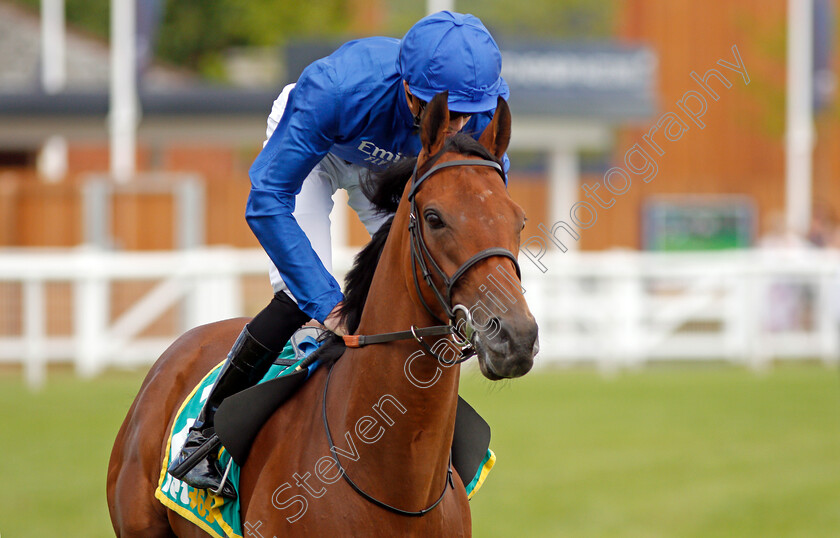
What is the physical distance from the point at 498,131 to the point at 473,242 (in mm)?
412

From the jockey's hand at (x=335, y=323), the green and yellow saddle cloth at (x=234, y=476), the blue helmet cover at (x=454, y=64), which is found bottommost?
the green and yellow saddle cloth at (x=234, y=476)

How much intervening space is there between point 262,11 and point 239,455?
28.4 metres

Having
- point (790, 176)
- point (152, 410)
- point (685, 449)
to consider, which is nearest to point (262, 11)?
point (790, 176)

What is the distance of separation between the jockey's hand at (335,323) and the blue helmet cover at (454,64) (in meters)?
0.71

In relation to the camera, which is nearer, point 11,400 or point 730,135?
point 11,400

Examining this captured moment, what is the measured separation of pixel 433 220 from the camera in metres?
2.60

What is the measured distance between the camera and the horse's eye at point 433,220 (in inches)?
102

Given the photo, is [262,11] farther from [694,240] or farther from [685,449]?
[685,449]

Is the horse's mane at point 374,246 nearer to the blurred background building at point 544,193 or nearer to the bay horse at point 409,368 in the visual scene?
the bay horse at point 409,368

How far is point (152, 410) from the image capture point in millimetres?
3887

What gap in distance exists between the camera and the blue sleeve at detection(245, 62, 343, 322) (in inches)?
119

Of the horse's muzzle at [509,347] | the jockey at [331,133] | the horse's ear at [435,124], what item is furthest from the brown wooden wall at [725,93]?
the horse's muzzle at [509,347]

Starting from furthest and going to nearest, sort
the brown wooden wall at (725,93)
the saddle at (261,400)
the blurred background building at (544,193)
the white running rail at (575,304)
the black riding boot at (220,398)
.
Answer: the brown wooden wall at (725,93)
the blurred background building at (544,193)
the white running rail at (575,304)
the black riding boot at (220,398)
the saddle at (261,400)

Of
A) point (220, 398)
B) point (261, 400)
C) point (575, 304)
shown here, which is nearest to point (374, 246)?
point (261, 400)
